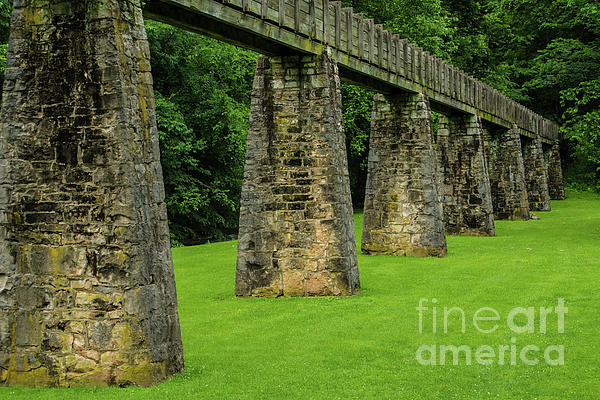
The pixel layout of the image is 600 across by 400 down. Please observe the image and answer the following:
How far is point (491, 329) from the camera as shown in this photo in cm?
1069

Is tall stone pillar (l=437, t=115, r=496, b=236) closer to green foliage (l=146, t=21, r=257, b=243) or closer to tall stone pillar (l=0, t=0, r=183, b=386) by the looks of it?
green foliage (l=146, t=21, r=257, b=243)

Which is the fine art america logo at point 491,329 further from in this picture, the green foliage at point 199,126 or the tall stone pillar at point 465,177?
the green foliage at point 199,126

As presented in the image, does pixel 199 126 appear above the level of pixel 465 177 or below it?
above

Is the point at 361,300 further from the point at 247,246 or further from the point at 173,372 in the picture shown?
the point at 173,372

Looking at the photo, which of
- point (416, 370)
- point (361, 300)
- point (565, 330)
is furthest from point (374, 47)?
point (416, 370)

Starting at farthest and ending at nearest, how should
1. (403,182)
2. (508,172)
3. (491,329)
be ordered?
(508,172) < (403,182) < (491,329)

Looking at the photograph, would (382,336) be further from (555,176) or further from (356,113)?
(555,176)

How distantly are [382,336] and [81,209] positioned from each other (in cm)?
483

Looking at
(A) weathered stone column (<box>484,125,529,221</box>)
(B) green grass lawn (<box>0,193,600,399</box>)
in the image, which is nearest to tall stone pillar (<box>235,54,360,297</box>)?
(B) green grass lawn (<box>0,193,600,399</box>)

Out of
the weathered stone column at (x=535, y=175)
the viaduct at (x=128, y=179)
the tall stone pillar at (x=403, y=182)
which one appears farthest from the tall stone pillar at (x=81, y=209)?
the weathered stone column at (x=535, y=175)

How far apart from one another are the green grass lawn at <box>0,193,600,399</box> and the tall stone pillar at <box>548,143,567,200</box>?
26099mm

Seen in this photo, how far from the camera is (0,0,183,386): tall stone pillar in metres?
7.64

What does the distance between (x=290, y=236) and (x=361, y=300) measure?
1.76m

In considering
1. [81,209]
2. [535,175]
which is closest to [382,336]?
[81,209]
